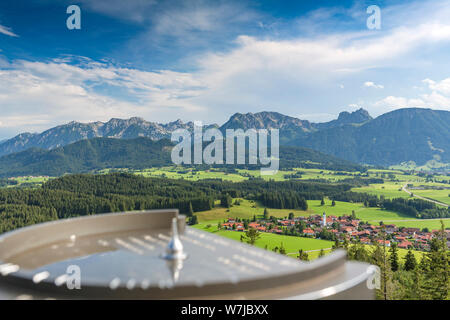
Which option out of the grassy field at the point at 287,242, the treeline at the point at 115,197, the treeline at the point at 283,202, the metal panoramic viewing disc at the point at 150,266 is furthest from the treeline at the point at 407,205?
the metal panoramic viewing disc at the point at 150,266

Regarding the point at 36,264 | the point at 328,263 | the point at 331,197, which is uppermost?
the point at 328,263

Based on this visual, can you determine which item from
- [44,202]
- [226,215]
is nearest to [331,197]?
[226,215]

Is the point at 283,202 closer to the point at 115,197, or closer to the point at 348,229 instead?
the point at 348,229

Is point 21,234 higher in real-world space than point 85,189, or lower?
higher

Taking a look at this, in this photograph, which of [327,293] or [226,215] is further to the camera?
[226,215]

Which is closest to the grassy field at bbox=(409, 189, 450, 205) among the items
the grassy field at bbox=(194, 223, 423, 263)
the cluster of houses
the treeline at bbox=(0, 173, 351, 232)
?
the treeline at bbox=(0, 173, 351, 232)
